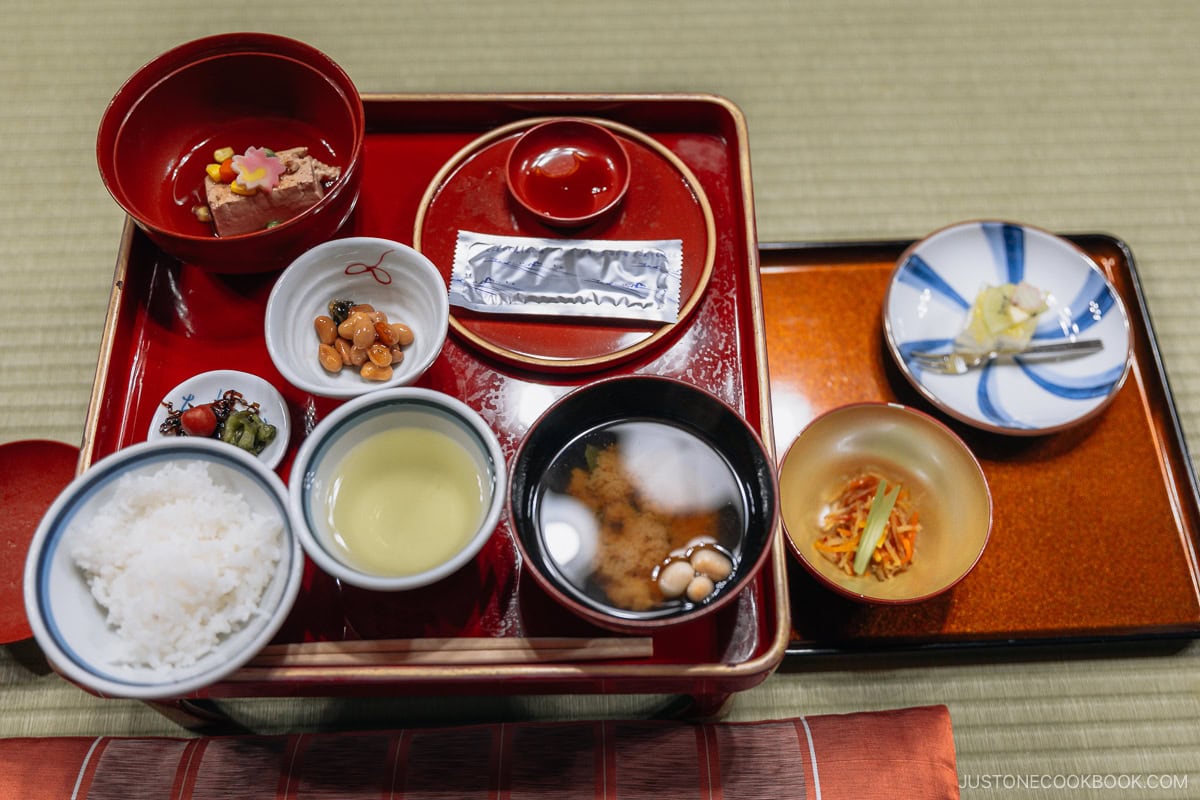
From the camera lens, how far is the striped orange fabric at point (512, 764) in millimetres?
1505

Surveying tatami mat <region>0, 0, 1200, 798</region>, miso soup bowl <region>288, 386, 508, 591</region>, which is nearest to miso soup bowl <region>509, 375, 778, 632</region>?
miso soup bowl <region>288, 386, 508, 591</region>

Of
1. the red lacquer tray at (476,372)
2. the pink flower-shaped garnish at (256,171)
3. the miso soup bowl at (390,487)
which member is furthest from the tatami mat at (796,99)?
the miso soup bowl at (390,487)

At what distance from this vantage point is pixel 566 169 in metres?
1.71

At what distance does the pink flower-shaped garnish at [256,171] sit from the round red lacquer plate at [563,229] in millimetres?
284

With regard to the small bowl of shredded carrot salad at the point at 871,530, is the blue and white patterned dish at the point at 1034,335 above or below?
above

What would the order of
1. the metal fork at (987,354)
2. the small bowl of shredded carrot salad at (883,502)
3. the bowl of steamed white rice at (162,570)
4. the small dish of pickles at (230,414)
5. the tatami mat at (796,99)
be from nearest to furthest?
the bowl of steamed white rice at (162,570), the small dish of pickles at (230,414), the small bowl of shredded carrot salad at (883,502), the metal fork at (987,354), the tatami mat at (796,99)

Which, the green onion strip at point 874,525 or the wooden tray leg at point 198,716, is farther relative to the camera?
the green onion strip at point 874,525

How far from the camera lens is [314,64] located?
1609mm

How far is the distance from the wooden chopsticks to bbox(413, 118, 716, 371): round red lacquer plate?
0.52 m

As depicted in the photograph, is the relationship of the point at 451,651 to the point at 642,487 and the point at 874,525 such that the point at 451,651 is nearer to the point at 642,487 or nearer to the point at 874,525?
the point at 642,487

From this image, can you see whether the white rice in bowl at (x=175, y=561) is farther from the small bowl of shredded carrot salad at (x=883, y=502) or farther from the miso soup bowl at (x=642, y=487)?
the small bowl of shredded carrot salad at (x=883, y=502)

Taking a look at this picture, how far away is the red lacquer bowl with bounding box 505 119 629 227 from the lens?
169 cm

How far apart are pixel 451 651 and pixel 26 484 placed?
3.99ft

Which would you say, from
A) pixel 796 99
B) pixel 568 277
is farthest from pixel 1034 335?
pixel 568 277
